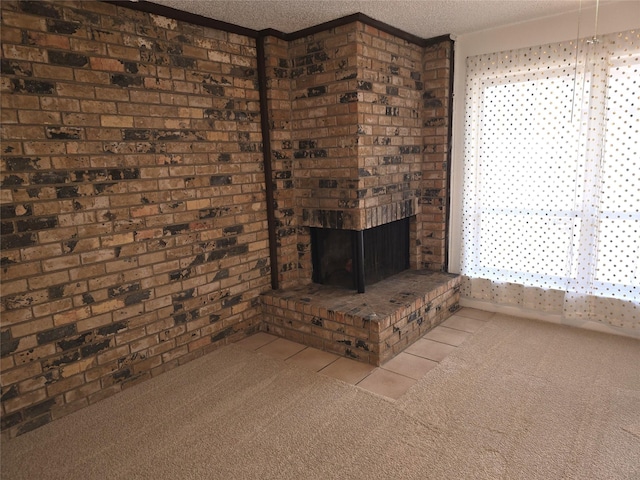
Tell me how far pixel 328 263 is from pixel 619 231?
88.2 inches

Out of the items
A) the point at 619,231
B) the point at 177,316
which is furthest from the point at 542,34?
the point at 177,316

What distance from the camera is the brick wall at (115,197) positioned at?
2131mm

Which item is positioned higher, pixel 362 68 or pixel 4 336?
pixel 362 68

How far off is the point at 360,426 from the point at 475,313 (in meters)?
1.94

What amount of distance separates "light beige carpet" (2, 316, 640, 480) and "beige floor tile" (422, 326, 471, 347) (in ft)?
0.86

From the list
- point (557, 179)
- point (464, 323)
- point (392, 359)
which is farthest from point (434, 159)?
point (392, 359)

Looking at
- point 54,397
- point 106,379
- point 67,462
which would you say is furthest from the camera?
point 106,379

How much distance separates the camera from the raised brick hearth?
2.85m

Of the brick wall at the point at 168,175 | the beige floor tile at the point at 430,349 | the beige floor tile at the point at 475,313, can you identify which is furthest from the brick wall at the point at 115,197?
the beige floor tile at the point at 475,313

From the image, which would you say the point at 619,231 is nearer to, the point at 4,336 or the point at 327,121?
the point at 327,121

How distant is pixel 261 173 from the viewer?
336cm

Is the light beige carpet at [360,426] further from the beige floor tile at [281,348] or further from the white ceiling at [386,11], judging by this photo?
the white ceiling at [386,11]

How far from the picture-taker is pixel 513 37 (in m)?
3.28

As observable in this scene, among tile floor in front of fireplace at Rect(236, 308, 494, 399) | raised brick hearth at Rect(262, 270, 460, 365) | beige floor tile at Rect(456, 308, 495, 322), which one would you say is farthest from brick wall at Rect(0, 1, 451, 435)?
beige floor tile at Rect(456, 308, 495, 322)
